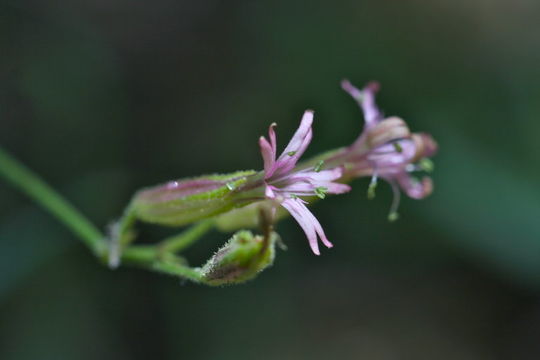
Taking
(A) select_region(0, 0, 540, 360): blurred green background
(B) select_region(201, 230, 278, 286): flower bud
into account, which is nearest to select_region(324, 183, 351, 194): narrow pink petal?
(B) select_region(201, 230, 278, 286): flower bud

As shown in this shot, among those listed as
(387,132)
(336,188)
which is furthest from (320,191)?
(387,132)

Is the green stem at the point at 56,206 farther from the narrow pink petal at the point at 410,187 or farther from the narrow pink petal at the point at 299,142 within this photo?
the narrow pink petal at the point at 410,187

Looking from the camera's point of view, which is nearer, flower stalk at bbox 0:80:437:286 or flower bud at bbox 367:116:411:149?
flower stalk at bbox 0:80:437:286

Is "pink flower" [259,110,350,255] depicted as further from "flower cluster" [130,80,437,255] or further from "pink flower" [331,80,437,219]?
"pink flower" [331,80,437,219]

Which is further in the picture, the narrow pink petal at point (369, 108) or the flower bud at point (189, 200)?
the narrow pink petal at point (369, 108)

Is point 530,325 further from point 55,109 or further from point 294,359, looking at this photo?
point 55,109

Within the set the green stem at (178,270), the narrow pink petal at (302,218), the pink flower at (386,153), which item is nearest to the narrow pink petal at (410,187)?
the pink flower at (386,153)
